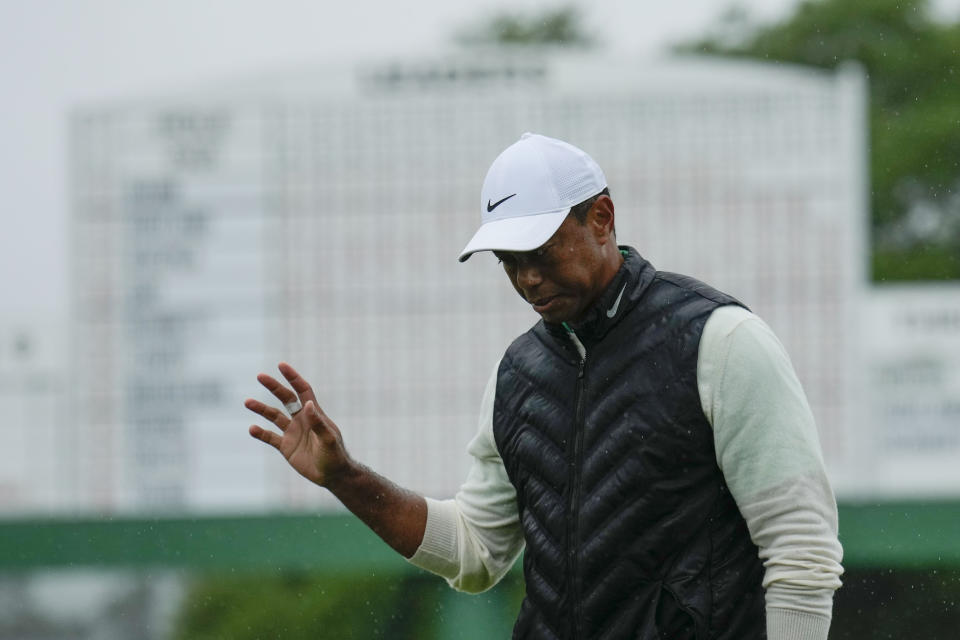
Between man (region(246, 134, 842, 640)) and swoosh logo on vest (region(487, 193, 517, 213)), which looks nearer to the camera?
man (region(246, 134, 842, 640))

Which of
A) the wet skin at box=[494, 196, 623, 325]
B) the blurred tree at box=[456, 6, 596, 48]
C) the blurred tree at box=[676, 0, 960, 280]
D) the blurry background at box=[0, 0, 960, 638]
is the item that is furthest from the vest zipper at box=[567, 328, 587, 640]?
the blurred tree at box=[456, 6, 596, 48]

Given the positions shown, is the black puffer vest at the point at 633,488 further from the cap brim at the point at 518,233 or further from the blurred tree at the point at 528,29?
the blurred tree at the point at 528,29

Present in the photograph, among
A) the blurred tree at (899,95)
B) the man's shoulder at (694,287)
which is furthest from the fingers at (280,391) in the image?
the blurred tree at (899,95)

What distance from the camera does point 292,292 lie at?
18.2m

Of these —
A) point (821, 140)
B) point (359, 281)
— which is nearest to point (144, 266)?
point (359, 281)

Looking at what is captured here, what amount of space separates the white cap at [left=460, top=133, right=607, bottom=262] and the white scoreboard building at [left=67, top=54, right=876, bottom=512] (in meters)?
15.6

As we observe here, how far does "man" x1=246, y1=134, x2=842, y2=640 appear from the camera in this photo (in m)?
2.04

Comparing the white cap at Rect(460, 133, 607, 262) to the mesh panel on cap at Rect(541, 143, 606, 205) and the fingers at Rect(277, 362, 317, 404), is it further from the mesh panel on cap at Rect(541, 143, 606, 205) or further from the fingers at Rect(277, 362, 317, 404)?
the fingers at Rect(277, 362, 317, 404)

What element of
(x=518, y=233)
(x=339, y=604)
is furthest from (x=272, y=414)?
(x=339, y=604)

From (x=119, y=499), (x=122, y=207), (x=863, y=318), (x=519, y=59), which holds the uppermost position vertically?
(x=519, y=59)

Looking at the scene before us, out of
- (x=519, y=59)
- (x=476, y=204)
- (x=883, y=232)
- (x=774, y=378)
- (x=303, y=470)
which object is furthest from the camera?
(x=883, y=232)

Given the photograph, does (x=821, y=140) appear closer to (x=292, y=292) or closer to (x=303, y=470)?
(x=292, y=292)

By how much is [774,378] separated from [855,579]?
245 centimetres

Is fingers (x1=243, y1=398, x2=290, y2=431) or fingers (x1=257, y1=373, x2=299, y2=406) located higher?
fingers (x1=257, y1=373, x2=299, y2=406)
